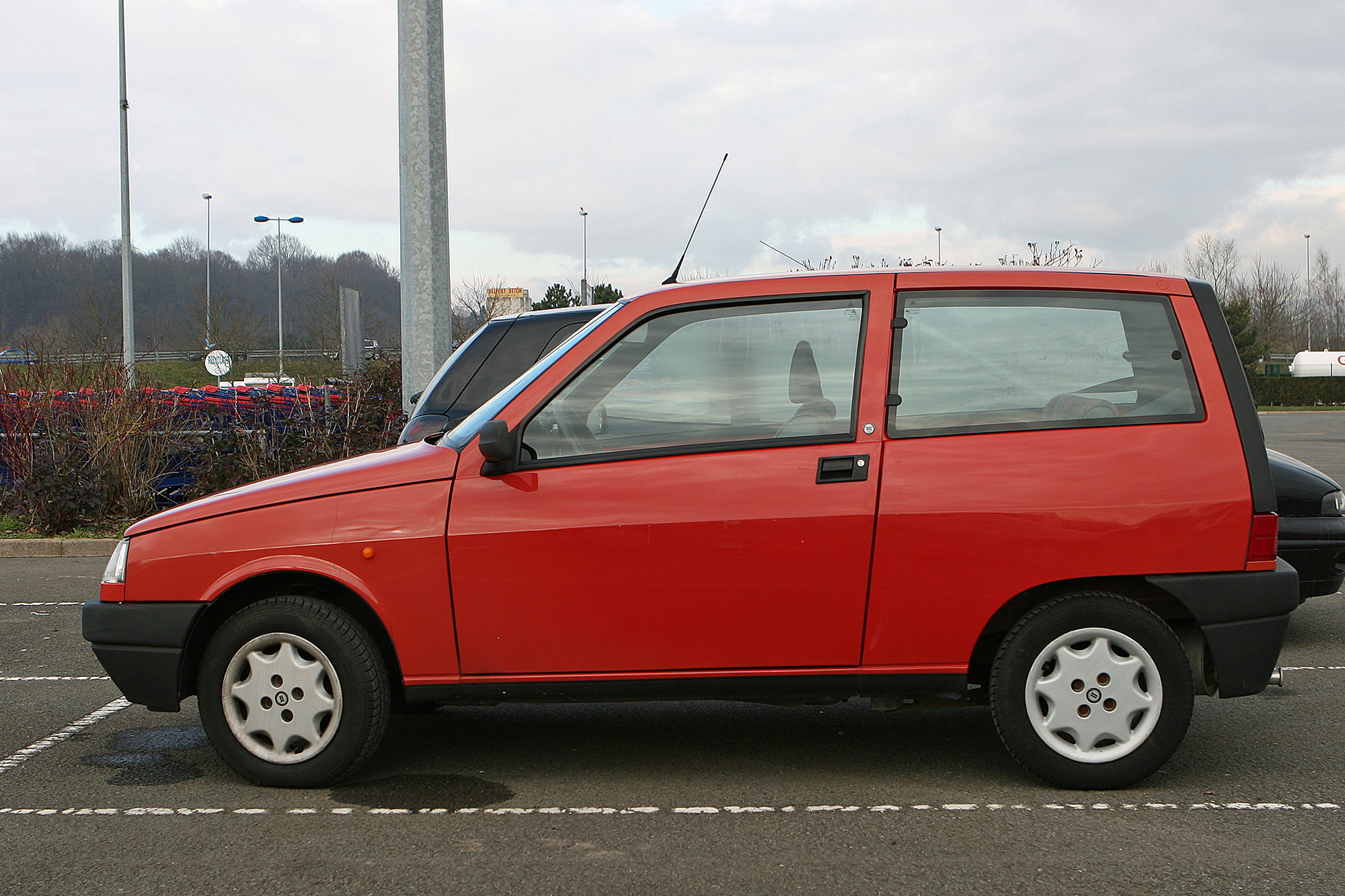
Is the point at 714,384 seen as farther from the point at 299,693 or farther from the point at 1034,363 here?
the point at 299,693

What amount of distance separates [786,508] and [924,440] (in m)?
0.54

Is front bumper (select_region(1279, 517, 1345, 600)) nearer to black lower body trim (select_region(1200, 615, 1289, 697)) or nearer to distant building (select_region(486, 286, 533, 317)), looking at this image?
black lower body trim (select_region(1200, 615, 1289, 697))

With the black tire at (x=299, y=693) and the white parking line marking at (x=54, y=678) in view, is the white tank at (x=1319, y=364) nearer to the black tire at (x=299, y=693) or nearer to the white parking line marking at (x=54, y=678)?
the white parking line marking at (x=54, y=678)

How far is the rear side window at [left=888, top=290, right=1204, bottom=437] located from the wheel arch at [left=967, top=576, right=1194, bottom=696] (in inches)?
21.6

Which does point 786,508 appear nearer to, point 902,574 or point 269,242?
point 902,574

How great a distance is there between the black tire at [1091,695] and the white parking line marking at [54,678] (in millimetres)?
4490

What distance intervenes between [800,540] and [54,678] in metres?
4.24

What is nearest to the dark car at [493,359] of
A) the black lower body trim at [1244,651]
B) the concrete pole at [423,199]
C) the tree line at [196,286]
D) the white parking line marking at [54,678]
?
the concrete pole at [423,199]

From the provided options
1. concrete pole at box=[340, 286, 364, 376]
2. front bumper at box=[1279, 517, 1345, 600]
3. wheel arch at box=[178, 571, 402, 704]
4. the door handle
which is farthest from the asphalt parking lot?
concrete pole at box=[340, 286, 364, 376]

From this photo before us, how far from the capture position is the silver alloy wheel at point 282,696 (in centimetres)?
404

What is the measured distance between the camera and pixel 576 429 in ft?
13.3

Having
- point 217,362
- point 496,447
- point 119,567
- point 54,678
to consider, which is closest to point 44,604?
point 54,678

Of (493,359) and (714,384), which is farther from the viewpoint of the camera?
(493,359)

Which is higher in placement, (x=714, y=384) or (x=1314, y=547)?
(x=714, y=384)
